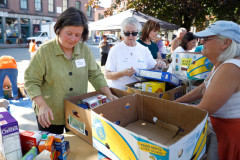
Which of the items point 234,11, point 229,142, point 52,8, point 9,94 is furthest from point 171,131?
point 52,8

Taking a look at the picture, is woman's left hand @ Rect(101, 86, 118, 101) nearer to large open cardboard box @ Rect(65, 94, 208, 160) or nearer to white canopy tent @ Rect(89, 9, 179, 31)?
large open cardboard box @ Rect(65, 94, 208, 160)

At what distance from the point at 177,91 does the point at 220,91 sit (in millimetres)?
771

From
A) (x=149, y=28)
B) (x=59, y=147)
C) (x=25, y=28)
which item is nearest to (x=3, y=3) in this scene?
(x=25, y=28)

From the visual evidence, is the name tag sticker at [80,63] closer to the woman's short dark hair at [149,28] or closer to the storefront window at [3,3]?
the woman's short dark hair at [149,28]

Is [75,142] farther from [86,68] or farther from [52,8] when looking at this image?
[52,8]

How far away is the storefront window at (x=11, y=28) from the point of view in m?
21.2

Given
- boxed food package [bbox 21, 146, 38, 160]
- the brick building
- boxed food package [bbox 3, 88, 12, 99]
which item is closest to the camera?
boxed food package [bbox 21, 146, 38, 160]

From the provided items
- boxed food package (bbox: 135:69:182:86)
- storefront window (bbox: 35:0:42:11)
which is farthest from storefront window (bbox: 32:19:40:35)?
boxed food package (bbox: 135:69:182:86)

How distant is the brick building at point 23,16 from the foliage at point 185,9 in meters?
18.3

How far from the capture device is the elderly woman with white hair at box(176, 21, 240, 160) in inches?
47.8

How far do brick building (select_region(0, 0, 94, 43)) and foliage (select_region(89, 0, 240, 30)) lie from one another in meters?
18.3

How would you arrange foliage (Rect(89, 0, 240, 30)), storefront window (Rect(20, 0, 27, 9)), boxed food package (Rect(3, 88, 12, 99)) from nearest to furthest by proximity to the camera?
boxed food package (Rect(3, 88, 12, 99)) → foliage (Rect(89, 0, 240, 30)) → storefront window (Rect(20, 0, 27, 9))

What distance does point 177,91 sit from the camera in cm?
197

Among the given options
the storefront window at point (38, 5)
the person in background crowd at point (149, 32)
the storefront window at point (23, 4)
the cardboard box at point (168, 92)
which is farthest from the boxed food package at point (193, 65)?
the storefront window at point (38, 5)
